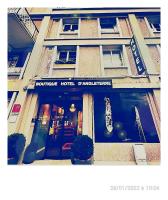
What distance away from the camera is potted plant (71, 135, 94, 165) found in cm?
715

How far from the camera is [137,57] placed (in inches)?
400

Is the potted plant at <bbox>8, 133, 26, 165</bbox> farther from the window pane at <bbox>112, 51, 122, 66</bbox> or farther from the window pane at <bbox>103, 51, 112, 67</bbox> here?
the window pane at <bbox>112, 51, 122, 66</bbox>

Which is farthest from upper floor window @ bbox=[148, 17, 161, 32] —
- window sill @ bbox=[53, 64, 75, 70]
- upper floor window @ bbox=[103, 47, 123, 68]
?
window sill @ bbox=[53, 64, 75, 70]

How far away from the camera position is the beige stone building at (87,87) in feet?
28.2

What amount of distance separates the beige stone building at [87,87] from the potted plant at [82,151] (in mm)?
891

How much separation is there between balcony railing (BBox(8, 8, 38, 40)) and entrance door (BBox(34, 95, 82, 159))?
13.6 ft

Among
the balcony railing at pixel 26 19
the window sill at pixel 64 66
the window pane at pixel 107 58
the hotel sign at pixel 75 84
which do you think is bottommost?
the hotel sign at pixel 75 84

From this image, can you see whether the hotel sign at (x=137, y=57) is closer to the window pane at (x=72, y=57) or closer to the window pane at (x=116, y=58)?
the window pane at (x=116, y=58)

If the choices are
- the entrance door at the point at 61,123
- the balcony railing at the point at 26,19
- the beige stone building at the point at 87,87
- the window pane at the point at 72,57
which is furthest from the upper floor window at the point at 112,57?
the balcony railing at the point at 26,19

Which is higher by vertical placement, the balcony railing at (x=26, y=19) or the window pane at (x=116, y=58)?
the balcony railing at (x=26, y=19)

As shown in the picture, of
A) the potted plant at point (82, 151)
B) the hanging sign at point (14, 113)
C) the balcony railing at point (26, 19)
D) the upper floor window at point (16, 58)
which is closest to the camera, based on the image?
the potted plant at point (82, 151)

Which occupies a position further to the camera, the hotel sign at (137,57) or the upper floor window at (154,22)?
the upper floor window at (154,22)

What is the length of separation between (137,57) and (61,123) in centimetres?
481
